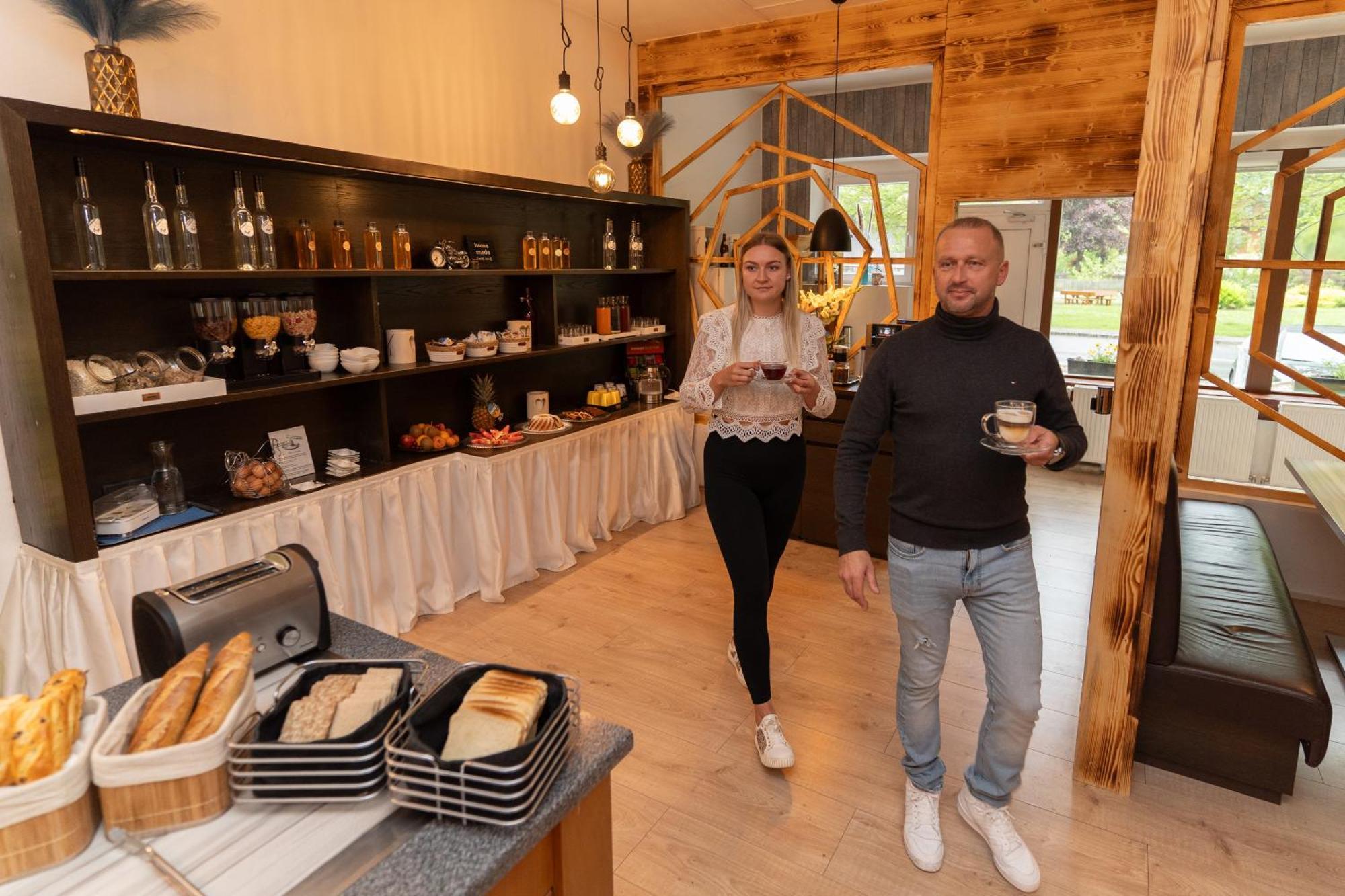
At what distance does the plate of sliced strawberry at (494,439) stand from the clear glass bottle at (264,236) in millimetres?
1224

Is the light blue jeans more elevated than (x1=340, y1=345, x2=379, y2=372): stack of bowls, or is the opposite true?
(x1=340, y1=345, x2=379, y2=372): stack of bowls

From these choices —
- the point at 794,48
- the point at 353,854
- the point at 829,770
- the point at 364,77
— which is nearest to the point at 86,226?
the point at 364,77

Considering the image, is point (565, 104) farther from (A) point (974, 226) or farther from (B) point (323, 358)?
(A) point (974, 226)

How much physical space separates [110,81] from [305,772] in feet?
8.04

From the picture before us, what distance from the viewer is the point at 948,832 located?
2213 millimetres

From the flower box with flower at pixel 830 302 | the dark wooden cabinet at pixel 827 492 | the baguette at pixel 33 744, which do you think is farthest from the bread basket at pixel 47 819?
the flower box with flower at pixel 830 302

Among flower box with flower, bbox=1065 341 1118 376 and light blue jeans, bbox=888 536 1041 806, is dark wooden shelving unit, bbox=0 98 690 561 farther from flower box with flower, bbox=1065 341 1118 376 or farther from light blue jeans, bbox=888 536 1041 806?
flower box with flower, bbox=1065 341 1118 376

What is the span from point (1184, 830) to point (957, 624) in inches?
55.0

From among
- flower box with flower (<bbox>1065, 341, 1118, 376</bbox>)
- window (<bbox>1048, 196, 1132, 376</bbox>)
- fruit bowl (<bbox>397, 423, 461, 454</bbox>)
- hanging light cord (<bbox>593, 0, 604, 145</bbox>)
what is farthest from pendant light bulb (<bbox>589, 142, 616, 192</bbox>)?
flower box with flower (<bbox>1065, 341, 1118, 376</bbox>)

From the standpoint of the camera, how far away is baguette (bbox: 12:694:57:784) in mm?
905

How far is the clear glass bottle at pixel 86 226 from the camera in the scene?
8.13ft

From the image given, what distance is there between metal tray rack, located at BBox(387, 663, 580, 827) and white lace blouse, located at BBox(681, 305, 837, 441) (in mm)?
1574

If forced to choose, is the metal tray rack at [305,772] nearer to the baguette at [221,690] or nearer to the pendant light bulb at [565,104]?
the baguette at [221,690]

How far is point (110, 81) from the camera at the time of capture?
2424 millimetres
